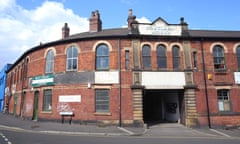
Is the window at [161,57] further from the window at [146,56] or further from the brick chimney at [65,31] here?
the brick chimney at [65,31]

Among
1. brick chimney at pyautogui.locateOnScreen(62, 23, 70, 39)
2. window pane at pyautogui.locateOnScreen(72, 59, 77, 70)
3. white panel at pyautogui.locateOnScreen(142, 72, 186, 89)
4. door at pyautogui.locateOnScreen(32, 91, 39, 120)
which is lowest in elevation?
door at pyautogui.locateOnScreen(32, 91, 39, 120)

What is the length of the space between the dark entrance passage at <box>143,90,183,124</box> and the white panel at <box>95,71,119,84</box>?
323 centimetres

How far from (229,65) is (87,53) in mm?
12888

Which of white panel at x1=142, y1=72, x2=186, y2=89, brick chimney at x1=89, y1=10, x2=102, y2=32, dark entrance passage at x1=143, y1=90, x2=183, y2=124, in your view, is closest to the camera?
white panel at x1=142, y1=72, x2=186, y2=89

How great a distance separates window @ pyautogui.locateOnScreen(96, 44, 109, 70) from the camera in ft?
52.0

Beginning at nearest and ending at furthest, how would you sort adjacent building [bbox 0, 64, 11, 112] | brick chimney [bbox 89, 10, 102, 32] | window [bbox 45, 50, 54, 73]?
window [bbox 45, 50, 54, 73] < brick chimney [bbox 89, 10, 102, 32] < adjacent building [bbox 0, 64, 11, 112]

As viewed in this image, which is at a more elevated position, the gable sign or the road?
the gable sign

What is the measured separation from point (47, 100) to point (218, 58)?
1636 cm

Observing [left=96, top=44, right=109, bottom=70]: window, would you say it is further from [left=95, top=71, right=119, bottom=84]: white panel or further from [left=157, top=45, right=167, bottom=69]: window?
[left=157, top=45, right=167, bottom=69]: window

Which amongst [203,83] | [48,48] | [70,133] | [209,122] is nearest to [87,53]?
[48,48]

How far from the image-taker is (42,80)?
17.4 metres

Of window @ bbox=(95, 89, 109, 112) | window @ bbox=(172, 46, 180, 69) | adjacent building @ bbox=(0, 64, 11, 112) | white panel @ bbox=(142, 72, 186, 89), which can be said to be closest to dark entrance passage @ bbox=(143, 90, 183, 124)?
white panel @ bbox=(142, 72, 186, 89)

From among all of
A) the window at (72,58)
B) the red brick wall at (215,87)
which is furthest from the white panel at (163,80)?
the window at (72,58)

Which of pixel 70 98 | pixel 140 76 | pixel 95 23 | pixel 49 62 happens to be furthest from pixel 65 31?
pixel 140 76
